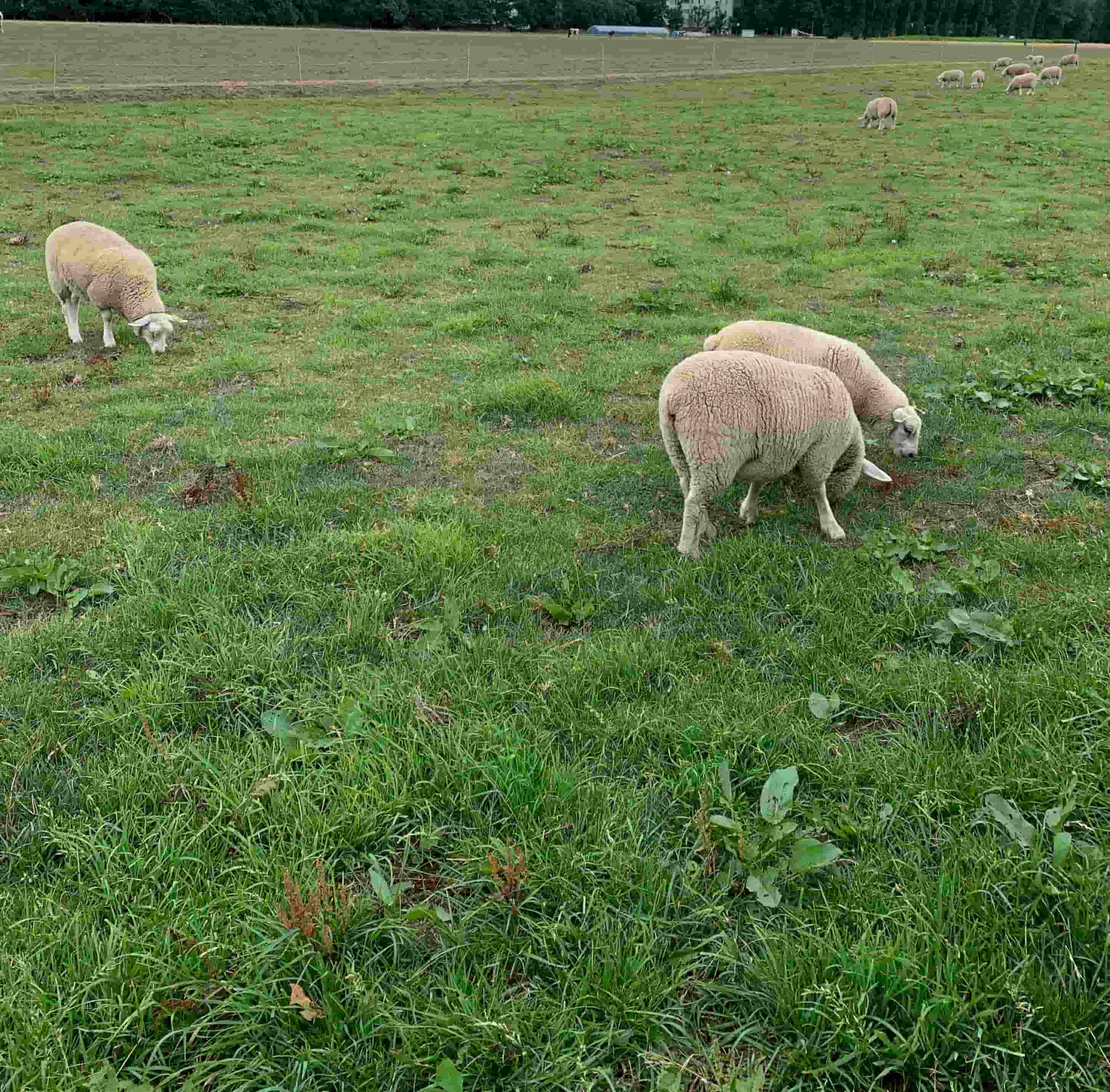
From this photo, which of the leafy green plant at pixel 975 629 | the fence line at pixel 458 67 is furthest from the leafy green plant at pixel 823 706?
the fence line at pixel 458 67

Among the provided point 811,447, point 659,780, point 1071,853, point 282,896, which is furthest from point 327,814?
point 811,447

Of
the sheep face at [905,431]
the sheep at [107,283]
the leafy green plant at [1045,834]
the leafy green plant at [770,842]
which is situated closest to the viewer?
the leafy green plant at [1045,834]

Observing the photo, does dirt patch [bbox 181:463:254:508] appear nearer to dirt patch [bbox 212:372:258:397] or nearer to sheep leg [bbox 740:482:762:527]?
dirt patch [bbox 212:372:258:397]

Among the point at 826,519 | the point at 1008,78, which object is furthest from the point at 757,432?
the point at 1008,78

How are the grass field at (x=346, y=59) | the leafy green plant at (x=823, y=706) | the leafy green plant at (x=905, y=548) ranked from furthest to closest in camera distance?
the grass field at (x=346, y=59)
the leafy green plant at (x=905, y=548)
the leafy green plant at (x=823, y=706)

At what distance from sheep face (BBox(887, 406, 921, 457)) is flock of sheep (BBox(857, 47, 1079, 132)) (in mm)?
24157

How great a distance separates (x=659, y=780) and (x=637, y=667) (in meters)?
0.68

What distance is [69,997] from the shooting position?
80.8 inches

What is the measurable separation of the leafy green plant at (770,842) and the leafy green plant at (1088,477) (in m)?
4.05

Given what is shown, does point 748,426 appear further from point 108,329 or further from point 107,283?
point 108,329

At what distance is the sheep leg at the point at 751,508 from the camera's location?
5.15m

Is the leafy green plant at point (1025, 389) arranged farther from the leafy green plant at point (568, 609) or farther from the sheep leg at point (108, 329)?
the sheep leg at point (108, 329)

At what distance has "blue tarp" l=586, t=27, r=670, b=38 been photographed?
7288 centimetres

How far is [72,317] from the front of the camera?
345 inches
